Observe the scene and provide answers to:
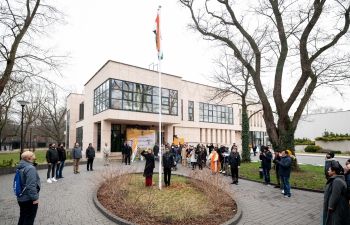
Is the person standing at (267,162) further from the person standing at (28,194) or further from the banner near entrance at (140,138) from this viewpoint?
the banner near entrance at (140,138)

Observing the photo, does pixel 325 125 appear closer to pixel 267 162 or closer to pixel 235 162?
pixel 267 162

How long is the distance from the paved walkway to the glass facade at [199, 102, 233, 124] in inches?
1076

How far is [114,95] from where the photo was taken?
870 inches

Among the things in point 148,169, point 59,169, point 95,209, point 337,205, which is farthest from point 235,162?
point 59,169

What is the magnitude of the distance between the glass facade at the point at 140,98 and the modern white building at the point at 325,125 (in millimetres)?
29787

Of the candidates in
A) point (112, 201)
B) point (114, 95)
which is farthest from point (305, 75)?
point (114, 95)

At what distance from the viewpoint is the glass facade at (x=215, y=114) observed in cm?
3737

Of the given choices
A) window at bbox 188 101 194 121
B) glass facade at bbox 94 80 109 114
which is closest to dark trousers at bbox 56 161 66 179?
glass facade at bbox 94 80 109 114

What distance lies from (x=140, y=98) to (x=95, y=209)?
706 inches

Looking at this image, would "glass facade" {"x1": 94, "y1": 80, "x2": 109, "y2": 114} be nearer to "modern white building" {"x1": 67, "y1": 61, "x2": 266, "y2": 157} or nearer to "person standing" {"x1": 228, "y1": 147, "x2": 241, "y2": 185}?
"modern white building" {"x1": 67, "y1": 61, "x2": 266, "y2": 157}

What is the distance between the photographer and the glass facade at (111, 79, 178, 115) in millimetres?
22453

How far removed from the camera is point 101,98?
24062 mm

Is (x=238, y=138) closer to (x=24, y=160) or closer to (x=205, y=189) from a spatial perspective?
(x=205, y=189)

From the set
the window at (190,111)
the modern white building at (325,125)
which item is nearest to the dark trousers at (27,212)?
the window at (190,111)
